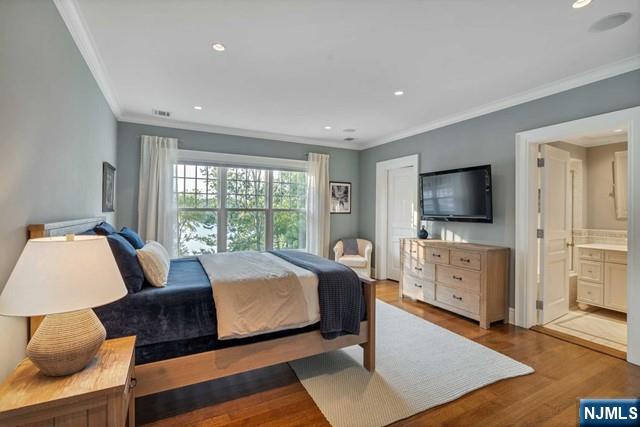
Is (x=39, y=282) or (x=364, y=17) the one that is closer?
(x=39, y=282)

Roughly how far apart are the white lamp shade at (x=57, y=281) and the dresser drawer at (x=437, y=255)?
11.2 ft

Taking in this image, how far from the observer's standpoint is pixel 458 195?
12.5 ft

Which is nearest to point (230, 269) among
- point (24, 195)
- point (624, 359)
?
point (24, 195)

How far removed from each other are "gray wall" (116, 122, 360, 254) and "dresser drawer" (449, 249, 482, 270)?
2.55 m

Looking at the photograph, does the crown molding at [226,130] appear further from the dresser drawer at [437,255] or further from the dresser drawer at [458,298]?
the dresser drawer at [458,298]

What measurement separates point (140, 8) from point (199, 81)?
1.06 m

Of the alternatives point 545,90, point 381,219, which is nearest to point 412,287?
point 381,219

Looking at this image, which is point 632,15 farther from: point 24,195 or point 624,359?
point 24,195

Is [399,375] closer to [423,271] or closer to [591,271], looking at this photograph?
[423,271]

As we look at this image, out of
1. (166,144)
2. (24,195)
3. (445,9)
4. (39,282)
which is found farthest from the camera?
(166,144)

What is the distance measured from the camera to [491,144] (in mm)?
3594

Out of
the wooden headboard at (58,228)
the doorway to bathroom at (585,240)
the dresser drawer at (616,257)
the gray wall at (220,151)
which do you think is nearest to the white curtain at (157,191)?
the gray wall at (220,151)

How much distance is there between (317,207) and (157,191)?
8.46 ft

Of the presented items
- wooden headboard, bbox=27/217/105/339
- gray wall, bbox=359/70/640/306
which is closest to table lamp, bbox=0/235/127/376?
wooden headboard, bbox=27/217/105/339
